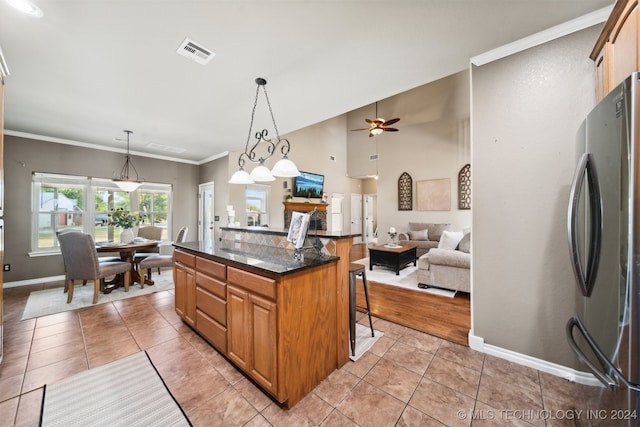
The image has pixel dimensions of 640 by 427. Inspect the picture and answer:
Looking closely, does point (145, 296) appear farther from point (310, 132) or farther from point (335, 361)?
point (310, 132)

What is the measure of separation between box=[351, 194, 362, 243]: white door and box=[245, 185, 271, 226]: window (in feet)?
13.6

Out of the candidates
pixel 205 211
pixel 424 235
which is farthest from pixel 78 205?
pixel 424 235

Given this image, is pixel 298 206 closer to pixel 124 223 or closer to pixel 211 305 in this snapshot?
pixel 124 223

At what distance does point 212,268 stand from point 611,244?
2556 millimetres

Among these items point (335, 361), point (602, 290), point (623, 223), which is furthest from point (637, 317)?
point (335, 361)

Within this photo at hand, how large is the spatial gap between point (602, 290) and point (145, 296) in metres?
4.95

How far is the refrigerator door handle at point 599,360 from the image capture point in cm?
94

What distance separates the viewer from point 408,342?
241 centimetres

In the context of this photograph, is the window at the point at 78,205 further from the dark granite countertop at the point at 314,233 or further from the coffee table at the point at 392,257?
the coffee table at the point at 392,257

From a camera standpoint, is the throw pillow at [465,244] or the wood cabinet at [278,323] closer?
the wood cabinet at [278,323]

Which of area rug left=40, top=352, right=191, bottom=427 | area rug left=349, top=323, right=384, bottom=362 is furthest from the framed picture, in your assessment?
area rug left=40, top=352, right=191, bottom=427

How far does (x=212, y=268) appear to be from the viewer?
86.7 inches

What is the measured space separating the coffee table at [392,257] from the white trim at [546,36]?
133 inches

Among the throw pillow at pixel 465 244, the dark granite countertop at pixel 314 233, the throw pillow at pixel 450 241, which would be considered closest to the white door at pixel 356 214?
the throw pillow at pixel 450 241
